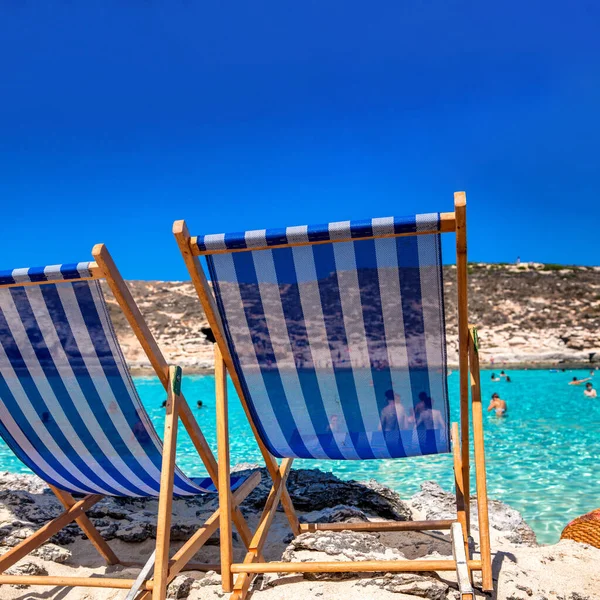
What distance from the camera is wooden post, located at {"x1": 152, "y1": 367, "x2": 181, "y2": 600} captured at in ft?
6.27

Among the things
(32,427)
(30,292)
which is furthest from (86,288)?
(32,427)

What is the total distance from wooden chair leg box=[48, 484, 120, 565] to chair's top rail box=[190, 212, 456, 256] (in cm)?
149

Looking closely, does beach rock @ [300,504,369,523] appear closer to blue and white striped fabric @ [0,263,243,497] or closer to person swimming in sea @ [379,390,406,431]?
blue and white striped fabric @ [0,263,243,497]

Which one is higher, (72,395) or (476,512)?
(72,395)

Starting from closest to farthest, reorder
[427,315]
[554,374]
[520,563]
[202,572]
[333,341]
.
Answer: [427,315]
[333,341]
[520,563]
[202,572]
[554,374]

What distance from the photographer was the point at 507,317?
98.3ft

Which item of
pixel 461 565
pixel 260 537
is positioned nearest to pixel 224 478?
pixel 260 537

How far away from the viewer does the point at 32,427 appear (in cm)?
243

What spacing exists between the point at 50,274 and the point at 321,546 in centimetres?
160

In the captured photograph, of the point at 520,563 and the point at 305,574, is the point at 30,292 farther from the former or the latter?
the point at 520,563

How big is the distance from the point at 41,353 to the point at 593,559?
2573mm

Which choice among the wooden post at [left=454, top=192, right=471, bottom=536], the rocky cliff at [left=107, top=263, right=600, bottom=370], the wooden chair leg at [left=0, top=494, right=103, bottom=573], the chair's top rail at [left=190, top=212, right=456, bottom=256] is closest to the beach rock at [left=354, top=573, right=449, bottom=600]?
the wooden post at [left=454, top=192, right=471, bottom=536]

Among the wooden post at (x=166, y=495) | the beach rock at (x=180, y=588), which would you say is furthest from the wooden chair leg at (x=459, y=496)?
the beach rock at (x=180, y=588)

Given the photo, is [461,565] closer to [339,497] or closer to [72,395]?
[72,395]
